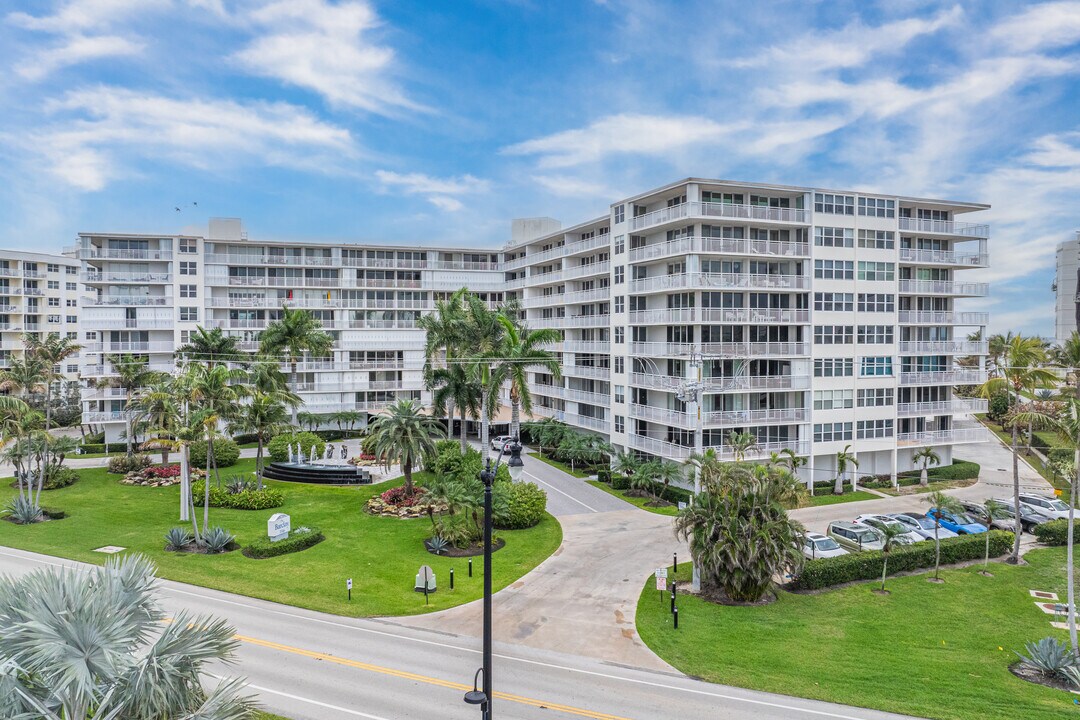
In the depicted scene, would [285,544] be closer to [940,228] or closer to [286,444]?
[286,444]

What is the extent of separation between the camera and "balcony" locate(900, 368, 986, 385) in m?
50.7

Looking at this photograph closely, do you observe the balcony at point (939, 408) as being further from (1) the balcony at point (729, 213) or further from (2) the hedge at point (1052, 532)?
(1) the balcony at point (729, 213)

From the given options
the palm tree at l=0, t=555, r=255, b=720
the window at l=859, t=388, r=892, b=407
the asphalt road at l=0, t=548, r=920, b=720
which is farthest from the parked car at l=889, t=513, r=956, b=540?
the palm tree at l=0, t=555, r=255, b=720

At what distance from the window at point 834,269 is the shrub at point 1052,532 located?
1979 centimetres

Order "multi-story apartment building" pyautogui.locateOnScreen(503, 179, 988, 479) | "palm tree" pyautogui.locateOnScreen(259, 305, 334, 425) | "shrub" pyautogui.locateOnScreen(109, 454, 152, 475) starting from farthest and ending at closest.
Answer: "palm tree" pyautogui.locateOnScreen(259, 305, 334, 425)
"shrub" pyautogui.locateOnScreen(109, 454, 152, 475)
"multi-story apartment building" pyautogui.locateOnScreen(503, 179, 988, 479)

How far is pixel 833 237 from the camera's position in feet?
156

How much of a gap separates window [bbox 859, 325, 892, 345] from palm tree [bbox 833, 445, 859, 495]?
8058mm

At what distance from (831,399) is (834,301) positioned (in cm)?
710

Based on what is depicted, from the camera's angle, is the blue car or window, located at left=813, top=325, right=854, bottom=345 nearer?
the blue car

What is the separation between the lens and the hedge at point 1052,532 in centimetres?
3600

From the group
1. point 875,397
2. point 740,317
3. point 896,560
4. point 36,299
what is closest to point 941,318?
point 875,397

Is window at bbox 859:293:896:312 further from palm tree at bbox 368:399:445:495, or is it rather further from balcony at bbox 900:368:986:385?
palm tree at bbox 368:399:445:495

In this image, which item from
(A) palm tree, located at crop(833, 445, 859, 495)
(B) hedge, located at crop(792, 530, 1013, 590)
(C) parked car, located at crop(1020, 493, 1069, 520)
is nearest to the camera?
(B) hedge, located at crop(792, 530, 1013, 590)

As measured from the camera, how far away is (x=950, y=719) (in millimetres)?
18031
